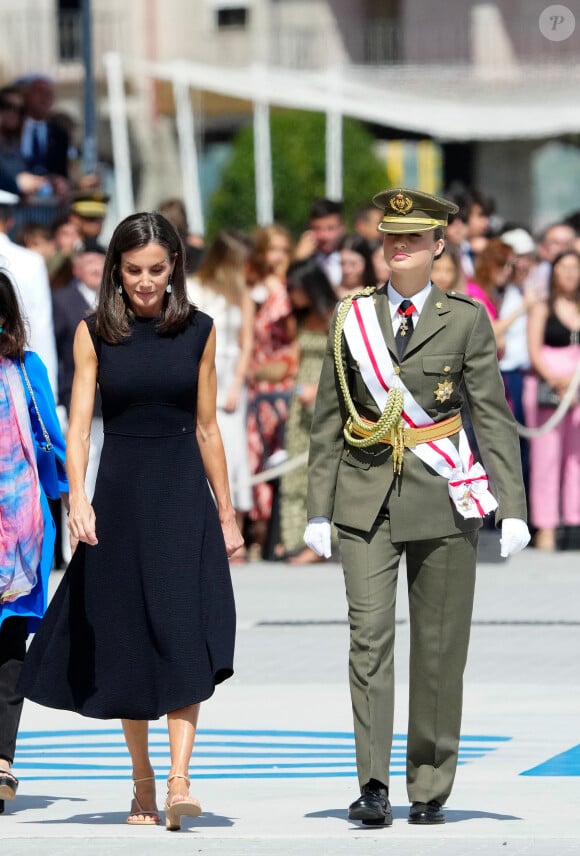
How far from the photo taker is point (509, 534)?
679 cm

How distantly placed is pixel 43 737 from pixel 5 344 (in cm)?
199

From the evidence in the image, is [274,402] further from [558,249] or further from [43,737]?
[43,737]

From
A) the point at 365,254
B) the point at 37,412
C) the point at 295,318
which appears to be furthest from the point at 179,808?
the point at 295,318

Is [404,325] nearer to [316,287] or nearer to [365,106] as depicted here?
[316,287]

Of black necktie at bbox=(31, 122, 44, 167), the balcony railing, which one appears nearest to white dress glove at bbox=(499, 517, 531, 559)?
black necktie at bbox=(31, 122, 44, 167)

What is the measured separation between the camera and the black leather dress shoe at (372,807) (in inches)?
265

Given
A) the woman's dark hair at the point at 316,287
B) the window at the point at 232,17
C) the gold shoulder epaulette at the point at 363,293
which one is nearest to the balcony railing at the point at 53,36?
the window at the point at 232,17

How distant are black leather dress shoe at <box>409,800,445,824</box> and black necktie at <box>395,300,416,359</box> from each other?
1329mm

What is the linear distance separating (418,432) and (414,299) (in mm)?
408

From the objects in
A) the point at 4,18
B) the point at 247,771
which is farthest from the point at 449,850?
the point at 4,18

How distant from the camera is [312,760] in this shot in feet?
26.4

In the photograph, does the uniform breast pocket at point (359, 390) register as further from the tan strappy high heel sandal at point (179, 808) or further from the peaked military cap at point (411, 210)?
the tan strappy high heel sandal at point (179, 808)

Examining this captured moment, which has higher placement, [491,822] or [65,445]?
[65,445]

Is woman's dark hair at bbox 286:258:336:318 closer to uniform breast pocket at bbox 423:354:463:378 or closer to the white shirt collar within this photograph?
the white shirt collar
